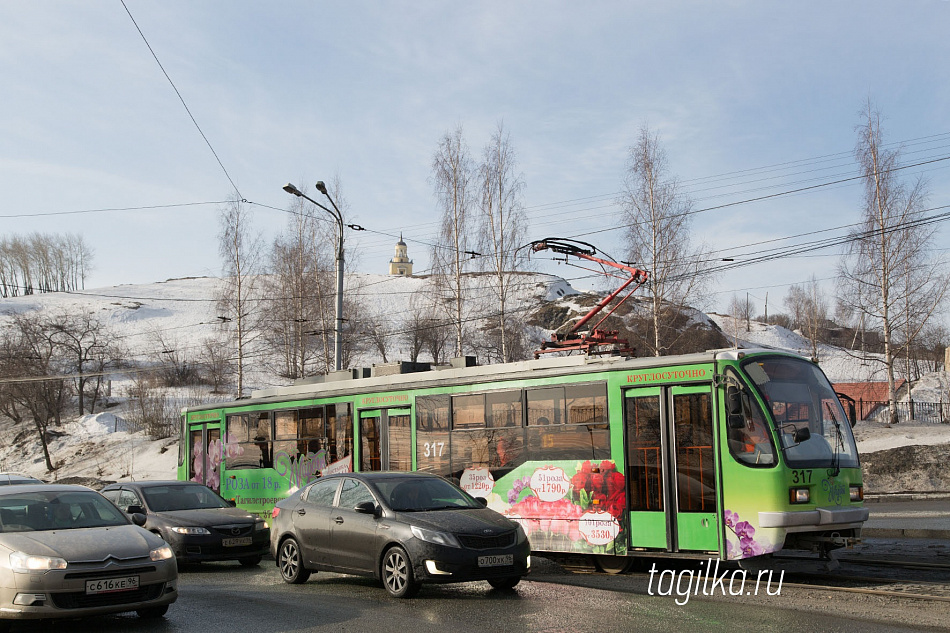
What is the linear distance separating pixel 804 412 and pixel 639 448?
228 cm

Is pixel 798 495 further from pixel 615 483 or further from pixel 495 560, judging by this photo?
pixel 495 560

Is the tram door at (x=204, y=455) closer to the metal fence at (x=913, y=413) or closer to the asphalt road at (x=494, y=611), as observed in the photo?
the asphalt road at (x=494, y=611)

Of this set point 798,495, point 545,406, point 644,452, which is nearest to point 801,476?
point 798,495

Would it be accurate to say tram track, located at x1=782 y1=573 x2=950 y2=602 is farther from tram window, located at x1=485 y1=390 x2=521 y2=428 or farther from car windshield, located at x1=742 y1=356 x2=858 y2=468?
tram window, located at x1=485 y1=390 x2=521 y2=428

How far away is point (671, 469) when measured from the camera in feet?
38.5

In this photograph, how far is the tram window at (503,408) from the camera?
13.8 meters

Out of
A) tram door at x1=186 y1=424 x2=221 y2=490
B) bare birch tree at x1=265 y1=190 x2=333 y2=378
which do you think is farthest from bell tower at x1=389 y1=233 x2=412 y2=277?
tram door at x1=186 y1=424 x2=221 y2=490

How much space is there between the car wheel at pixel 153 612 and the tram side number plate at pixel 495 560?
11.4 ft

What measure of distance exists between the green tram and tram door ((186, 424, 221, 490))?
232 inches

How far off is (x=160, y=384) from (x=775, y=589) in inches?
2743

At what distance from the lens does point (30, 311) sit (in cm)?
9894

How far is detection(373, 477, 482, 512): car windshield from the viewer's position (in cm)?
1088

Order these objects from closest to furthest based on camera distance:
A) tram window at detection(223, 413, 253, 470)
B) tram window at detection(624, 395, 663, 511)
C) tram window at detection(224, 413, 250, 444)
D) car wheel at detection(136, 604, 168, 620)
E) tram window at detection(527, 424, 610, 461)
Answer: car wheel at detection(136, 604, 168, 620) → tram window at detection(624, 395, 663, 511) → tram window at detection(527, 424, 610, 461) → tram window at detection(223, 413, 253, 470) → tram window at detection(224, 413, 250, 444)

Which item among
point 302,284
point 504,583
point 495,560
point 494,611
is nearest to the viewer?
point 494,611
